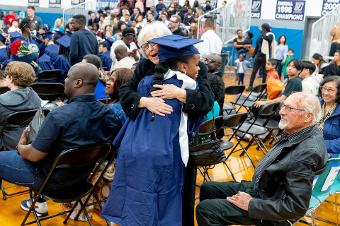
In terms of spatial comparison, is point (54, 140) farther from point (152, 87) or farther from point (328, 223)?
point (328, 223)

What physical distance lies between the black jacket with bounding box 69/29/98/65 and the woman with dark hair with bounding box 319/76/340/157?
3.72m

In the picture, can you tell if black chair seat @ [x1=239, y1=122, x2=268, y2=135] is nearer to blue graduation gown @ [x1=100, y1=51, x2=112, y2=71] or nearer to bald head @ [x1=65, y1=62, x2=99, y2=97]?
bald head @ [x1=65, y1=62, x2=99, y2=97]

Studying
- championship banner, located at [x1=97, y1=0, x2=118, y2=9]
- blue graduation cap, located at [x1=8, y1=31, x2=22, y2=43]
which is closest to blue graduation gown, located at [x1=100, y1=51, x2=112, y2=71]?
blue graduation cap, located at [x1=8, y1=31, x2=22, y2=43]

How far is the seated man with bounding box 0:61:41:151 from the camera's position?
141 inches

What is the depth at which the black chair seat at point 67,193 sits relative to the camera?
293 centimetres

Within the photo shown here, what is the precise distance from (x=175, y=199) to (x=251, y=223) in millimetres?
510

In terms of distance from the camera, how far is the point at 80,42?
21.0ft

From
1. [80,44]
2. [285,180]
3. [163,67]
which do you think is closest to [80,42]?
[80,44]

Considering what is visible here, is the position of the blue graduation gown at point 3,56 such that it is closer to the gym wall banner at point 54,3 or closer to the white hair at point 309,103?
the white hair at point 309,103

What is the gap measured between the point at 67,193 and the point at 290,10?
13351mm

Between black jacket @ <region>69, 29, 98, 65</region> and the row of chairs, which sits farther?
black jacket @ <region>69, 29, 98, 65</region>

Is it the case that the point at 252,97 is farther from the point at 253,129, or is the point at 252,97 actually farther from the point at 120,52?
the point at 120,52

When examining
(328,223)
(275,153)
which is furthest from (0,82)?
(328,223)

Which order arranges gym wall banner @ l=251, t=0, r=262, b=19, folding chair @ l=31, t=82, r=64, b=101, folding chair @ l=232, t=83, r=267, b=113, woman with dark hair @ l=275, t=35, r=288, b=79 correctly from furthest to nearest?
gym wall banner @ l=251, t=0, r=262, b=19 → woman with dark hair @ l=275, t=35, r=288, b=79 → folding chair @ l=232, t=83, r=267, b=113 → folding chair @ l=31, t=82, r=64, b=101
